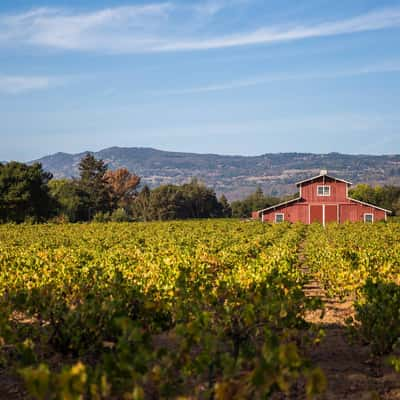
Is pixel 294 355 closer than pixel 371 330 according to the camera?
Yes

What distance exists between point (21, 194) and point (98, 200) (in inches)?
1029

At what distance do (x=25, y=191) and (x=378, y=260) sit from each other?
51292 millimetres

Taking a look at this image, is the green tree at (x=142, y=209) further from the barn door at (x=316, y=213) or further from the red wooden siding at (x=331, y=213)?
the red wooden siding at (x=331, y=213)

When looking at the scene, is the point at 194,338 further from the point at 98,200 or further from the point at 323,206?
the point at 98,200

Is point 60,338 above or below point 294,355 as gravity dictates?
below

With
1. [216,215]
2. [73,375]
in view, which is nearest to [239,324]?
[73,375]

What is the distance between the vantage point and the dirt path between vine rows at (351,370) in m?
6.52

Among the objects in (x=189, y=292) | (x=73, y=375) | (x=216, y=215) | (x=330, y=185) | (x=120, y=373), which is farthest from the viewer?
(x=216, y=215)

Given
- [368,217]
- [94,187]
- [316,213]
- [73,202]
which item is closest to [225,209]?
[94,187]

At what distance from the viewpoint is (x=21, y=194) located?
60281mm

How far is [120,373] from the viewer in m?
4.59

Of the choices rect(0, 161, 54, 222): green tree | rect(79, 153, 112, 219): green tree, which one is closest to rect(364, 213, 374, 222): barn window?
rect(0, 161, 54, 222): green tree

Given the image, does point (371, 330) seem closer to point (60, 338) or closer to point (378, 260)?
point (60, 338)

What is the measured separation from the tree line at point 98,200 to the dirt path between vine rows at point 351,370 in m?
48.3
